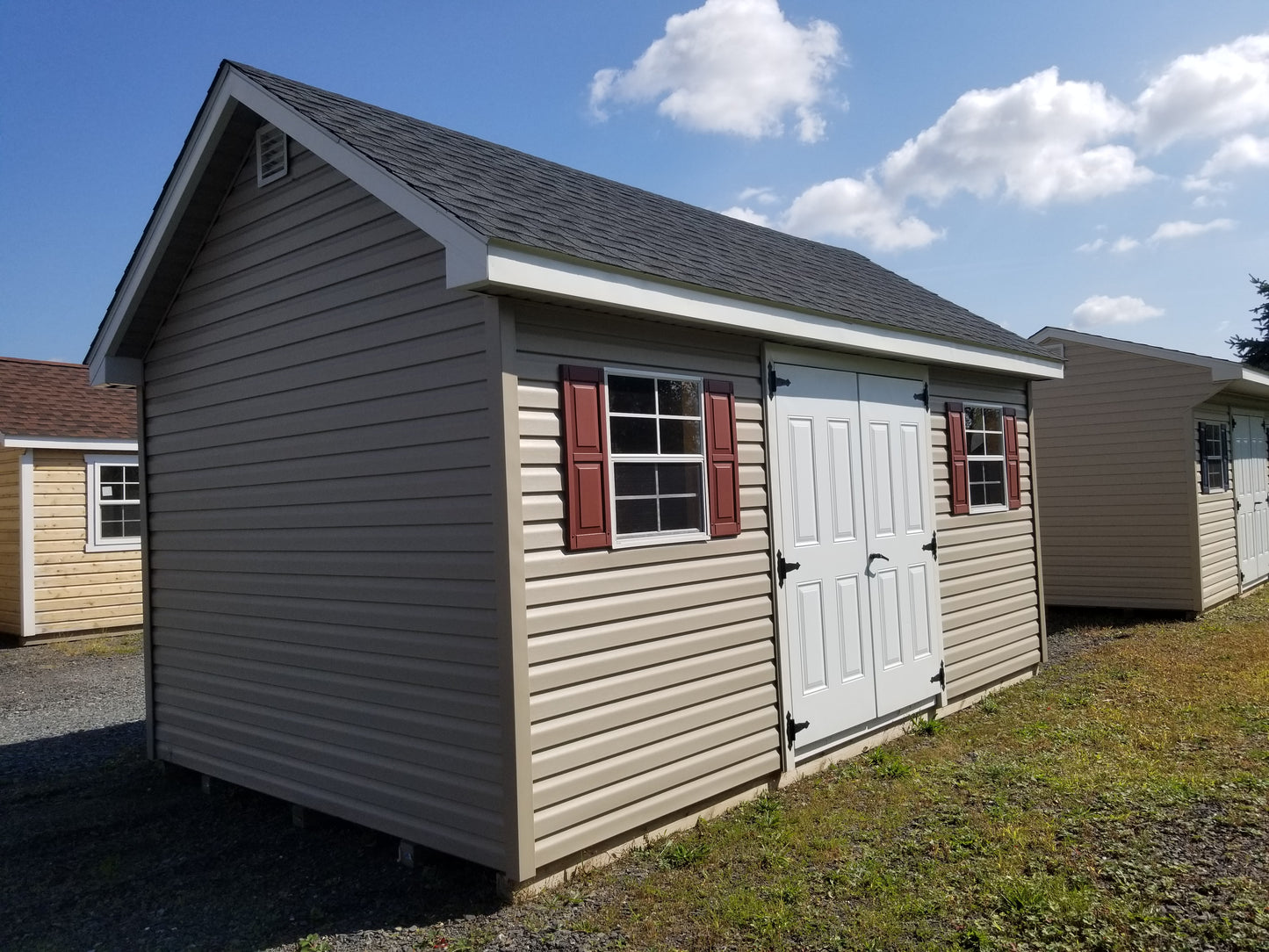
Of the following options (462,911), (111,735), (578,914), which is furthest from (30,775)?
(578,914)

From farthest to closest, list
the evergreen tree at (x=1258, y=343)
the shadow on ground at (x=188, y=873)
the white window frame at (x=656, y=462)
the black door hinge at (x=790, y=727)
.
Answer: the evergreen tree at (x=1258, y=343)
the black door hinge at (x=790, y=727)
the white window frame at (x=656, y=462)
the shadow on ground at (x=188, y=873)

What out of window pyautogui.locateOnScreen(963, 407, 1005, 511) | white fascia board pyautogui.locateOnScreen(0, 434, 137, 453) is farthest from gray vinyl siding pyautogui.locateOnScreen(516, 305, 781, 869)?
white fascia board pyautogui.locateOnScreen(0, 434, 137, 453)

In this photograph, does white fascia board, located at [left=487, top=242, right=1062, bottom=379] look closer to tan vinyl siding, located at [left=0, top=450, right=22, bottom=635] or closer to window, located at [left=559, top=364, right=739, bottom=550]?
window, located at [left=559, top=364, right=739, bottom=550]

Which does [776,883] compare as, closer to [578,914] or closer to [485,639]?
[578,914]

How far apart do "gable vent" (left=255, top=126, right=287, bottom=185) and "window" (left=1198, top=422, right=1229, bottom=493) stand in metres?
11.4

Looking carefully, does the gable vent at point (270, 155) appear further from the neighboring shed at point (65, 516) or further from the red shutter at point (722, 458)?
the neighboring shed at point (65, 516)

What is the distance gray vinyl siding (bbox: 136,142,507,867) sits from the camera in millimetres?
4738

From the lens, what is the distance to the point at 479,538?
4633mm

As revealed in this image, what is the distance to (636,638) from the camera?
198 inches

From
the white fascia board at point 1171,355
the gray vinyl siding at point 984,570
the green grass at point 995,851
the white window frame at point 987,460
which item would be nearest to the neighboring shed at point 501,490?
the gray vinyl siding at point 984,570

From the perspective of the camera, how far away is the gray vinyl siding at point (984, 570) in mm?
7777

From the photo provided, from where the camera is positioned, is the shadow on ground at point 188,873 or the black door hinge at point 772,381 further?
the black door hinge at point 772,381

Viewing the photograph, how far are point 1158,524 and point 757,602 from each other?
8.65m

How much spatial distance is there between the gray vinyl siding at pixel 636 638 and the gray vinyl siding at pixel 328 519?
24 centimetres
